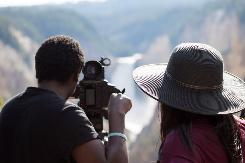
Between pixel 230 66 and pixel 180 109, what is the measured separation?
150 feet

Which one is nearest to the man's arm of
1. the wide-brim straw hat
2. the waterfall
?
the wide-brim straw hat

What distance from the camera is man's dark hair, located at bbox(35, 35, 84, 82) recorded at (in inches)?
99.3

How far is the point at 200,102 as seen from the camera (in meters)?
2.22

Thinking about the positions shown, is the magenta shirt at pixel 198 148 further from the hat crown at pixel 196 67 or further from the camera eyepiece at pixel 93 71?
the camera eyepiece at pixel 93 71

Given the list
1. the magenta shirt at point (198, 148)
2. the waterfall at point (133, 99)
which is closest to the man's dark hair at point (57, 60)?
the magenta shirt at point (198, 148)

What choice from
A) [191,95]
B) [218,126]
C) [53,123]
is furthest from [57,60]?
[218,126]

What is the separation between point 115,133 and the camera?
2.60 metres

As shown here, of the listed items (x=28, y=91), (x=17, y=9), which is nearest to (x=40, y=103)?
(x=28, y=91)

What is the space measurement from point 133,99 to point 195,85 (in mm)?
68434

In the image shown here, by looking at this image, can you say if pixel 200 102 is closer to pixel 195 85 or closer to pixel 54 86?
pixel 195 85

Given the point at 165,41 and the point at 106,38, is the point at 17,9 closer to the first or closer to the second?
the point at 106,38

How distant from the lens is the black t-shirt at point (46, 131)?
2.41 metres

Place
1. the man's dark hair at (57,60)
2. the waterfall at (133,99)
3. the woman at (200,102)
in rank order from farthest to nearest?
the waterfall at (133,99) → the man's dark hair at (57,60) → the woman at (200,102)

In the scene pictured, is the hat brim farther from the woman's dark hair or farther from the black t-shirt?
the black t-shirt
